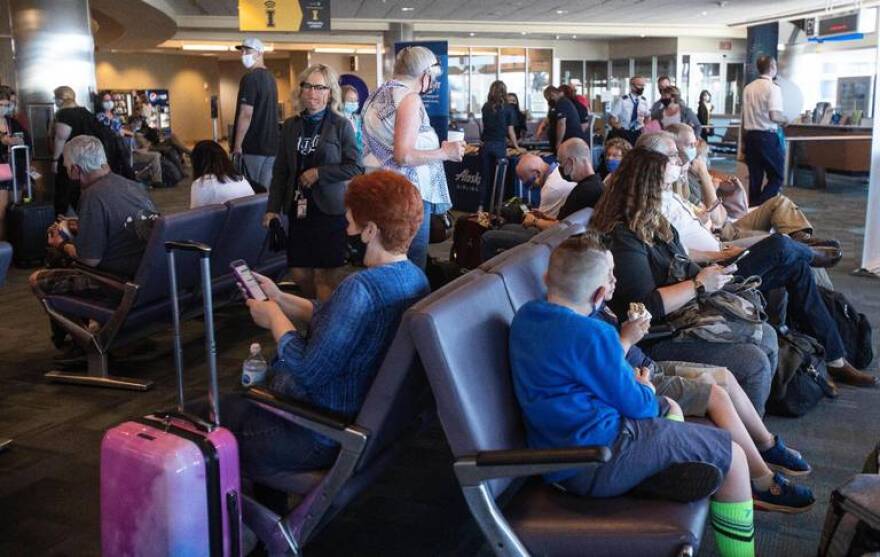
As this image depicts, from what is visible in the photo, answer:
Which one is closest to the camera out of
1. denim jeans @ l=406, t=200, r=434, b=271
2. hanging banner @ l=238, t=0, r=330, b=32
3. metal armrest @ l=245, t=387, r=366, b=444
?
metal armrest @ l=245, t=387, r=366, b=444

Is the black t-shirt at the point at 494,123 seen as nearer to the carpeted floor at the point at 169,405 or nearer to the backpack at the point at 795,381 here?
the carpeted floor at the point at 169,405

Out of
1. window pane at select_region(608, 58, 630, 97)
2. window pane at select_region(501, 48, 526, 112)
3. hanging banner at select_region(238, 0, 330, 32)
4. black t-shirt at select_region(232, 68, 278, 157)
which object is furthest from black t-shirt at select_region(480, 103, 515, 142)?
window pane at select_region(608, 58, 630, 97)

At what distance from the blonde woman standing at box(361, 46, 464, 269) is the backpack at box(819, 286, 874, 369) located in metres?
1.95

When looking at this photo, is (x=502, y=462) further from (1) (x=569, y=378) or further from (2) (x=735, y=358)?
(2) (x=735, y=358)

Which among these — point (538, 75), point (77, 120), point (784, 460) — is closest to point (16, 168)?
point (77, 120)

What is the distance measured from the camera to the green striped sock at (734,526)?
2.23 meters

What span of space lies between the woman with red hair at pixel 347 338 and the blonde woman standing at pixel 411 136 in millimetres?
1599

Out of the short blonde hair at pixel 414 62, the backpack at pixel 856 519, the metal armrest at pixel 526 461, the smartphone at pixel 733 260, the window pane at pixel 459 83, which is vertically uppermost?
the window pane at pixel 459 83

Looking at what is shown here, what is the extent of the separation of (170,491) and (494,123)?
8.48m

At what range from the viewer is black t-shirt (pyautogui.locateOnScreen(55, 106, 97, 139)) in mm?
7742

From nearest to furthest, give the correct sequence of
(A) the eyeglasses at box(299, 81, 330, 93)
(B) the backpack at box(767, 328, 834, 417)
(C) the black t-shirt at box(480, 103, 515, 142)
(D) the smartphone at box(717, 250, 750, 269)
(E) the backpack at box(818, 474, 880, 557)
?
(E) the backpack at box(818, 474, 880, 557)
(B) the backpack at box(767, 328, 834, 417)
(D) the smartphone at box(717, 250, 750, 269)
(A) the eyeglasses at box(299, 81, 330, 93)
(C) the black t-shirt at box(480, 103, 515, 142)

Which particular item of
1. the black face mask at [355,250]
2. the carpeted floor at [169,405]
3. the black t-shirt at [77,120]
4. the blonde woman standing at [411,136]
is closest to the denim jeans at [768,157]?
the carpeted floor at [169,405]

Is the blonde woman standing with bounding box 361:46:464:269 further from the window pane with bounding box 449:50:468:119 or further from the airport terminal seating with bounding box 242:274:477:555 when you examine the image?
the window pane with bounding box 449:50:468:119

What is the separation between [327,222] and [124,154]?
4471 millimetres
